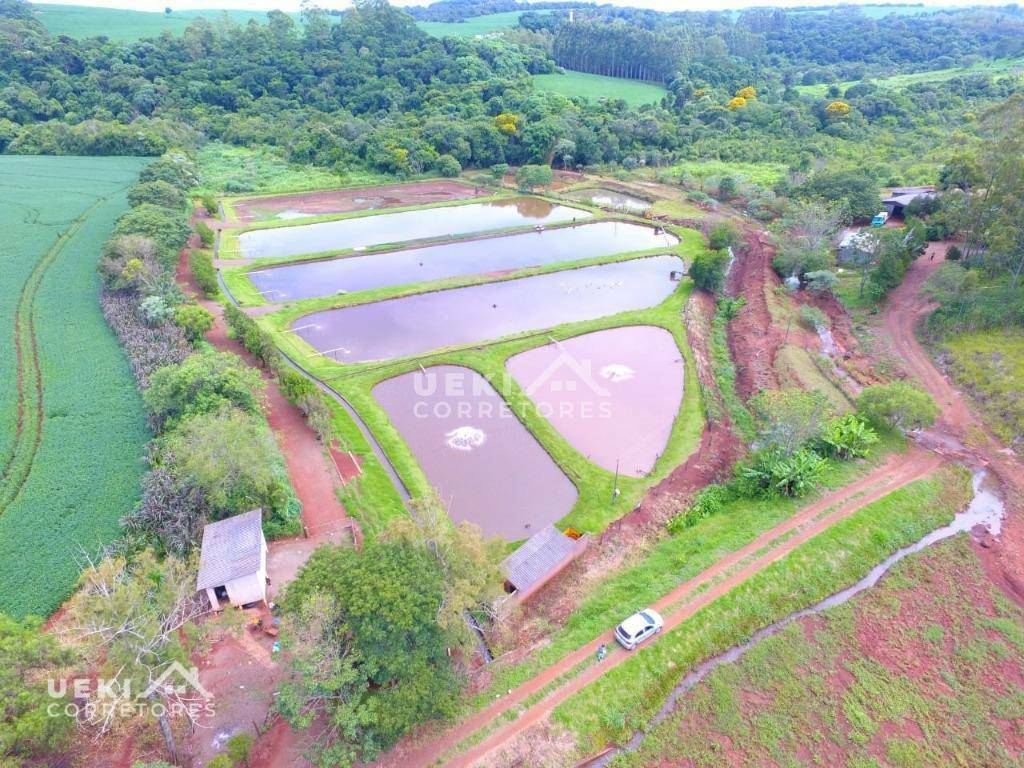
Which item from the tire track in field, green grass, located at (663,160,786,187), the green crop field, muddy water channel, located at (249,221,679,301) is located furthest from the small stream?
Answer: green grass, located at (663,160,786,187)

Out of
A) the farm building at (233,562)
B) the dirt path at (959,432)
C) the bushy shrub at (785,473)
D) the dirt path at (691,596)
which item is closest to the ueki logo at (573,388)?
the bushy shrub at (785,473)

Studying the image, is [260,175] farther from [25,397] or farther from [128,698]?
[128,698]

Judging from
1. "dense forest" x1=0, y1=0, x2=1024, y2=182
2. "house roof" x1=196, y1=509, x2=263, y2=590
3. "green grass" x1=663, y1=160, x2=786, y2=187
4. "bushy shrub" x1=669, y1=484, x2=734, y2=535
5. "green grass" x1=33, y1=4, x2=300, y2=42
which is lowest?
"bushy shrub" x1=669, y1=484, x2=734, y2=535

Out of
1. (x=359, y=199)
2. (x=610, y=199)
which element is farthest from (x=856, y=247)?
(x=359, y=199)

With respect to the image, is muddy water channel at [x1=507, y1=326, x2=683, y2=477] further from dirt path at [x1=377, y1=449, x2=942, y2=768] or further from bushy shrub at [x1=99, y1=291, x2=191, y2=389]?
bushy shrub at [x1=99, y1=291, x2=191, y2=389]

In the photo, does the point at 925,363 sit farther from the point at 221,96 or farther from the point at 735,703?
the point at 221,96
